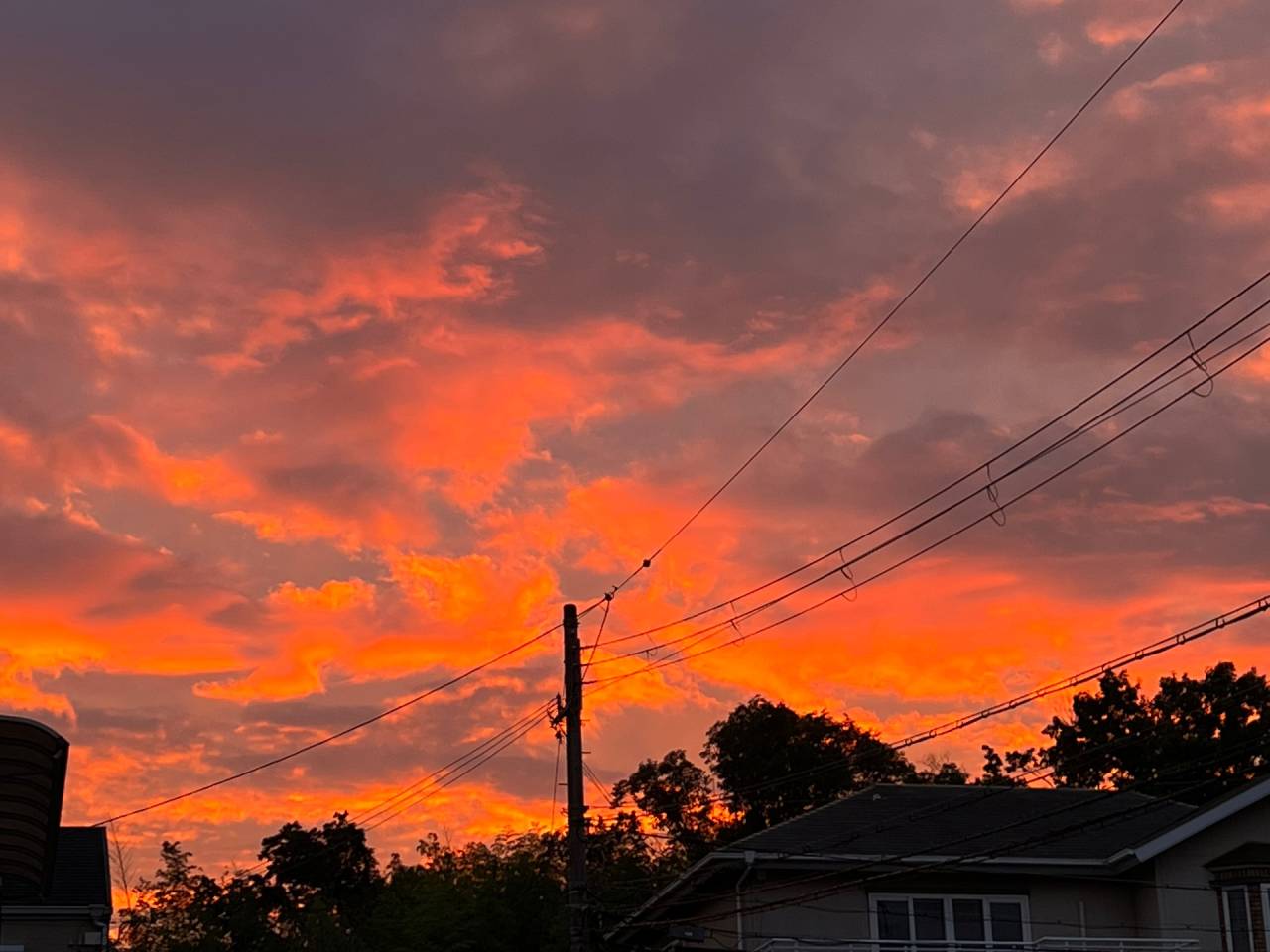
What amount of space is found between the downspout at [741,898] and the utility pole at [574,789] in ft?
14.0

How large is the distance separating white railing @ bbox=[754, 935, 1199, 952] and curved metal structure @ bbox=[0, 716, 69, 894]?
1815 cm

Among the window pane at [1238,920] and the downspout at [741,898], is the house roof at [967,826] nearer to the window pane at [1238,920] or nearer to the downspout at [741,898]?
the downspout at [741,898]

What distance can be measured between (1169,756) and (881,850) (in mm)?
49264

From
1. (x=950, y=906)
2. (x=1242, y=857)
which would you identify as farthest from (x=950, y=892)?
(x=1242, y=857)

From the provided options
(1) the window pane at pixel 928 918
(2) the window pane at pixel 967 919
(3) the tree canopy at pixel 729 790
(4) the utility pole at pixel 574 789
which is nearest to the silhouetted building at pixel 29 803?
(4) the utility pole at pixel 574 789

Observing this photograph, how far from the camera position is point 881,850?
3500 centimetres

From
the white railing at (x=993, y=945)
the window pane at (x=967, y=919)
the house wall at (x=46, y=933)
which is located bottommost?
the white railing at (x=993, y=945)

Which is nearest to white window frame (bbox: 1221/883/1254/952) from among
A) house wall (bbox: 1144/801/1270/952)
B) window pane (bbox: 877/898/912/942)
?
house wall (bbox: 1144/801/1270/952)

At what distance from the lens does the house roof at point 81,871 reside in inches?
1598

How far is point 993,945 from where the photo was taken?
107 feet

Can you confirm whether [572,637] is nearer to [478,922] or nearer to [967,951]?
[967,951]

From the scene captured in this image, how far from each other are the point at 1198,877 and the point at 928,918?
6.30 meters

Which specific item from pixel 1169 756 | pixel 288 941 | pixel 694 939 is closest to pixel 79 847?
pixel 694 939

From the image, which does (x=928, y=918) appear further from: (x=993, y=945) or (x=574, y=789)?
(x=574, y=789)
